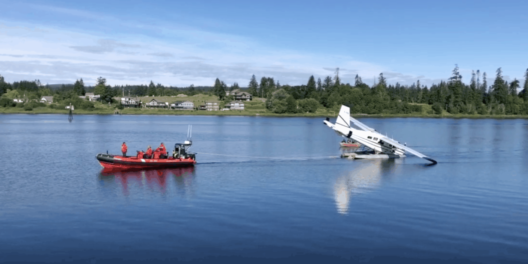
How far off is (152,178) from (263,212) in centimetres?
1595

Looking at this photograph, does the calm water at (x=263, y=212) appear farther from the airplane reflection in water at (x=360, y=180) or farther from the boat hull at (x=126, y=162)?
the boat hull at (x=126, y=162)

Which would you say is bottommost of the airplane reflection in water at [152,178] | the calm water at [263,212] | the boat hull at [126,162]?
the calm water at [263,212]

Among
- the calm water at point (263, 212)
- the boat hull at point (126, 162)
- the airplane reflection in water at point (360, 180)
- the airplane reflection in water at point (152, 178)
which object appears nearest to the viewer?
the calm water at point (263, 212)

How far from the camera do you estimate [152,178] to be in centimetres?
4281

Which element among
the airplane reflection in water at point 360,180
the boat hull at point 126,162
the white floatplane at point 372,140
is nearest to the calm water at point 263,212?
the airplane reflection in water at point 360,180

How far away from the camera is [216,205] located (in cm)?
3200

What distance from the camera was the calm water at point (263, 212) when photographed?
22.9m

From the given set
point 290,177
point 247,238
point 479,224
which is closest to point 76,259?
point 247,238

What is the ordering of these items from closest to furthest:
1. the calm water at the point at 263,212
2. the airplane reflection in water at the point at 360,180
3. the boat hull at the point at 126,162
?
the calm water at the point at 263,212
the airplane reflection in water at the point at 360,180
the boat hull at the point at 126,162

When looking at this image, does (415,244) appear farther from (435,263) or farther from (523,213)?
(523,213)

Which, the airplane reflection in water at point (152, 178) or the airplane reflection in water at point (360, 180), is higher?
the airplane reflection in water at point (152, 178)

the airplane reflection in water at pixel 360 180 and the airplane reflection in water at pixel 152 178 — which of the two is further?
the airplane reflection in water at pixel 152 178

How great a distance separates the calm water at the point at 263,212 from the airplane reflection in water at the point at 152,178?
0.15 metres

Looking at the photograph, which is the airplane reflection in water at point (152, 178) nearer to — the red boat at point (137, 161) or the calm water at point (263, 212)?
the calm water at point (263, 212)
